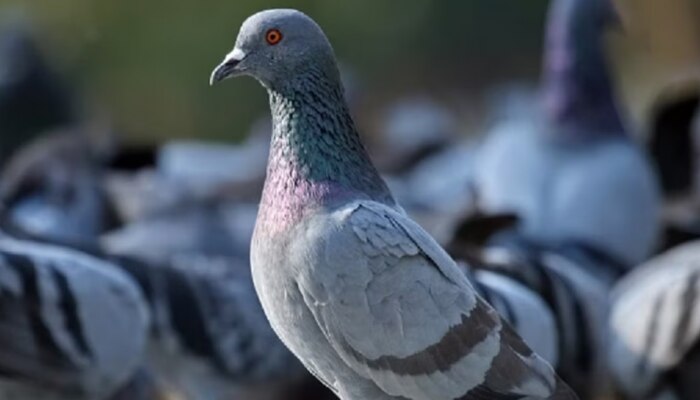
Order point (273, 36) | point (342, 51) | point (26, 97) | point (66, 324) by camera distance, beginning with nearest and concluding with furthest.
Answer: point (273, 36)
point (66, 324)
point (26, 97)
point (342, 51)

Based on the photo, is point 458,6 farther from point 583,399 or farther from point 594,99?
point 583,399

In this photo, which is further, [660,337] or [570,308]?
[570,308]

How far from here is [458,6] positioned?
760 inches

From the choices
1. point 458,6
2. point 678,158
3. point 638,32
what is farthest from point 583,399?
point 458,6

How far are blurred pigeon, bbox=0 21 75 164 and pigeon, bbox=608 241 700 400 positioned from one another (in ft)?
18.0

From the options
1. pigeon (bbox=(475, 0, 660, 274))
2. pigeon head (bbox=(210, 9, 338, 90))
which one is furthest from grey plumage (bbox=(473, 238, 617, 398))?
pigeon head (bbox=(210, 9, 338, 90))

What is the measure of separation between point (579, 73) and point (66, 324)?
3.51 metres

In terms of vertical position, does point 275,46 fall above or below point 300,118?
above

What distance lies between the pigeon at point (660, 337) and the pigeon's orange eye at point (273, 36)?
212cm

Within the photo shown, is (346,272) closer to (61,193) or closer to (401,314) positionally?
(401,314)

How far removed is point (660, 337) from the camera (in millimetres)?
5992

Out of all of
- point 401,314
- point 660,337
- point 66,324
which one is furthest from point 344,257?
point 660,337

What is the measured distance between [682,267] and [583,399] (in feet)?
1.68

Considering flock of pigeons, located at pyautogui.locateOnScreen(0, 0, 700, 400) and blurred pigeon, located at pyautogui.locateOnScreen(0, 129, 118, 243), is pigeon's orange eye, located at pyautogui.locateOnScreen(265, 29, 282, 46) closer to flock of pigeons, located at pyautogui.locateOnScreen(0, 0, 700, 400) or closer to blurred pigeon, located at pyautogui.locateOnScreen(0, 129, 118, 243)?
flock of pigeons, located at pyautogui.locateOnScreen(0, 0, 700, 400)
